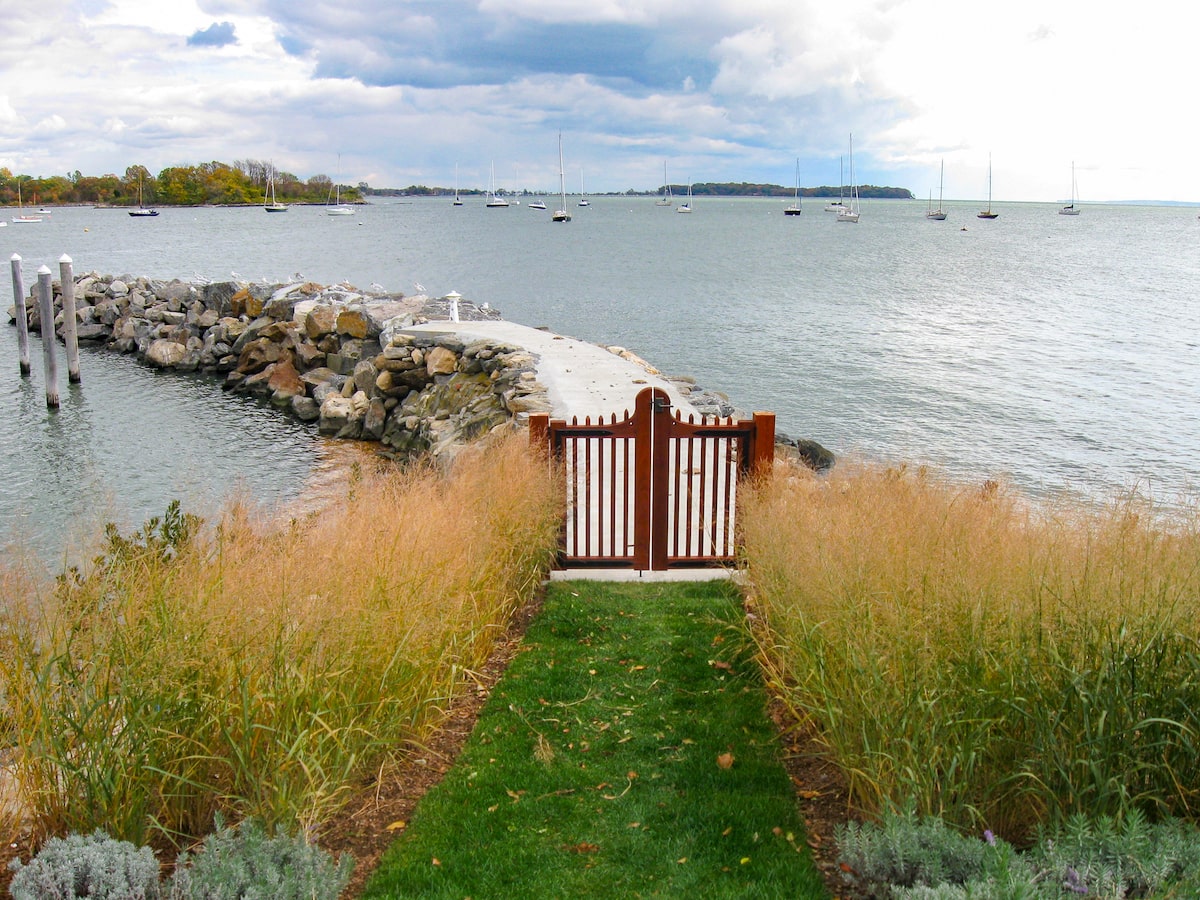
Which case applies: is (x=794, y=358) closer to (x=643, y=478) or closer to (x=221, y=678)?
(x=643, y=478)

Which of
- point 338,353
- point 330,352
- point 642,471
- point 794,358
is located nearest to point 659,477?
point 642,471

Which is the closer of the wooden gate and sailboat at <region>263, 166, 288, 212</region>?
the wooden gate

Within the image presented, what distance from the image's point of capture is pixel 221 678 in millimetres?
4559

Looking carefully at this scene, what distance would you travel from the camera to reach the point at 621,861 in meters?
4.64

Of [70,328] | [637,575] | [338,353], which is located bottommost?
[637,575]

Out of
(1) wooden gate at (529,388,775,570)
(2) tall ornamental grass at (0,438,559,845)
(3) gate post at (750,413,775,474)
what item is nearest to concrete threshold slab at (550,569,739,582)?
(1) wooden gate at (529,388,775,570)

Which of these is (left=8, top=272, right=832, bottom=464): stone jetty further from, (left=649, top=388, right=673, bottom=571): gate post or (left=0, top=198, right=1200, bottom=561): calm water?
(left=649, top=388, right=673, bottom=571): gate post

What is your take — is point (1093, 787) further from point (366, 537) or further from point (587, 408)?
point (587, 408)

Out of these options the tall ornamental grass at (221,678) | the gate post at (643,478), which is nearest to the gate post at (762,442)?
the gate post at (643,478)

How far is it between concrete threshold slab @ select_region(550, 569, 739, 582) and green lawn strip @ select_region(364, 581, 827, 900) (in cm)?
121

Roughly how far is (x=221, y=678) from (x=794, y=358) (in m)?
29.4

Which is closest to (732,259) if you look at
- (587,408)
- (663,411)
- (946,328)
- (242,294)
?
(946,328)

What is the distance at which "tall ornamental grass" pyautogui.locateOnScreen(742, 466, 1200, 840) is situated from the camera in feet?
13.9

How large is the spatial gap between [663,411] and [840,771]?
4085 millimetres
